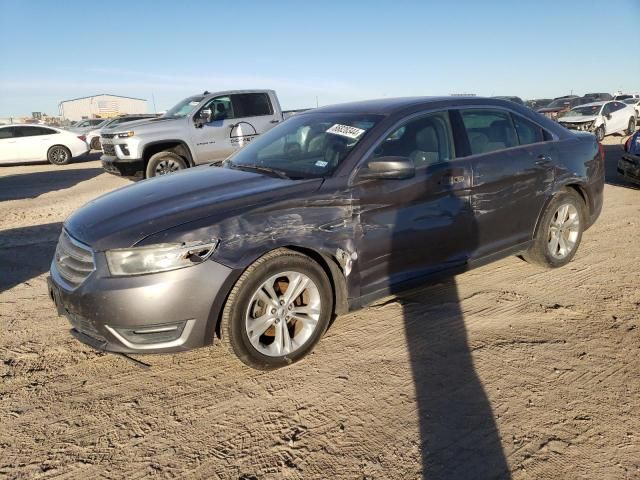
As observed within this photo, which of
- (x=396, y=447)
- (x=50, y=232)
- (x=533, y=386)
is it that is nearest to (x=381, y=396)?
(x=396, y=447)

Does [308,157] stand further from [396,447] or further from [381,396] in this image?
[396,447]

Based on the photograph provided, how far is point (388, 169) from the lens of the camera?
10.9 ft

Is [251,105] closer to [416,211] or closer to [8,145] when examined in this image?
[416,211]

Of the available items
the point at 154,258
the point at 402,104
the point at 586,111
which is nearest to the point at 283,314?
the point at 154,258

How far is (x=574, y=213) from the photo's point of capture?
490 centimetres

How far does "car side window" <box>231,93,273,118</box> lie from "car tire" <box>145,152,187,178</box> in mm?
1651

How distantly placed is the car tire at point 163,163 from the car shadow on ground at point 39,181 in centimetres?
304

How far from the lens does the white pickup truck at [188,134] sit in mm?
9453

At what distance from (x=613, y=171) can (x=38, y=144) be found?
17.2m

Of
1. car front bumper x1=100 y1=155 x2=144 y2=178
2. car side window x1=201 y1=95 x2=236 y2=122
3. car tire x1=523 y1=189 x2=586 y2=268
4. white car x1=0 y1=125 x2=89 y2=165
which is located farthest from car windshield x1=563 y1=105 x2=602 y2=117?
white car x1=0 y1=125 x2=89 y2=165

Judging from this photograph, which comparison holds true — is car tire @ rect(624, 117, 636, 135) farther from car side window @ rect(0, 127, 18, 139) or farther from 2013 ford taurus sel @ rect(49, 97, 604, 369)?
car side window @ rect(0, 127, 18, 139)

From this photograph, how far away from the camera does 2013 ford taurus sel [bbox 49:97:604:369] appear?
2818 mm

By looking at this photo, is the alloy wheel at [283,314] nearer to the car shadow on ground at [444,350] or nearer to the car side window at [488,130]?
the car shadow on ground at [444,350]

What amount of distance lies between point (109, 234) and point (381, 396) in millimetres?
1855
